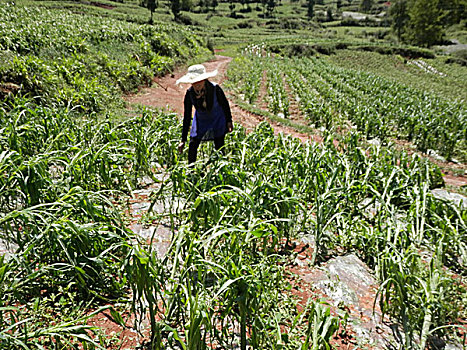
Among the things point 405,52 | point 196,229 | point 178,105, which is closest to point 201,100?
point 196,229

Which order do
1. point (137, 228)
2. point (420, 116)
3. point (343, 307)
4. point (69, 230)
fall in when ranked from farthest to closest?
point (420, 116), point (137, 228), point (343, 307), point (69, 230)

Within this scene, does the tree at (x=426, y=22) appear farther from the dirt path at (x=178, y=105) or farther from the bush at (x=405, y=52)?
the dirt path at (x=178, y=105)

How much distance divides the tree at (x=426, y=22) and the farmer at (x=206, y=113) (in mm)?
52627

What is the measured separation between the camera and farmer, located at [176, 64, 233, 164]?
375 centimetres

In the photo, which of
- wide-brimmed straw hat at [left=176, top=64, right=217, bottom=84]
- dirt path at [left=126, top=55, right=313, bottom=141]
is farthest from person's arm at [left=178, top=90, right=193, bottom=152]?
dirt path at [left=126, top=55, right=313, bottom=141]

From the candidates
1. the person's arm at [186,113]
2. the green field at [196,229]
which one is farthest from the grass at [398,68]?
the person's arm at [186,113]

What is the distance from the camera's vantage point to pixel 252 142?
4.64 metres

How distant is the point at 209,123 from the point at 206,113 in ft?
0.45

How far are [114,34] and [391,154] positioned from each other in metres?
12.9

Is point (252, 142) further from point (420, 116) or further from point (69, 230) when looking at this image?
point (420, 116)

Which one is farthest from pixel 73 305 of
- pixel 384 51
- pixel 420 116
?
pixel 384 51

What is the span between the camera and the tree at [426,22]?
143 feet

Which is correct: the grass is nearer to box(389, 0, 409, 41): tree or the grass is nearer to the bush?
the bush

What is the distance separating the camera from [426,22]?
4462 centimetres
